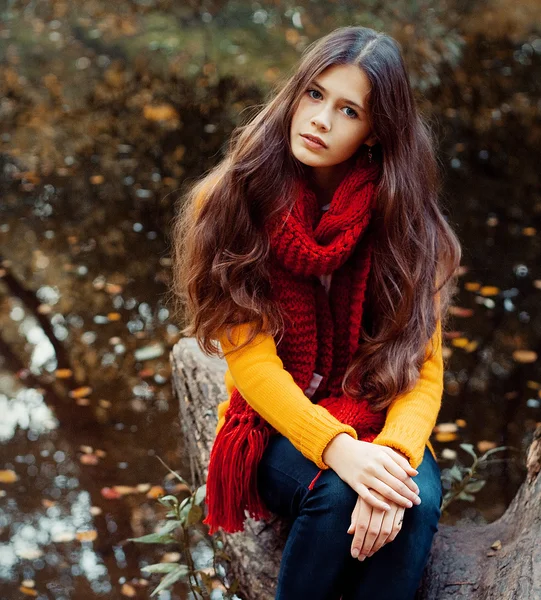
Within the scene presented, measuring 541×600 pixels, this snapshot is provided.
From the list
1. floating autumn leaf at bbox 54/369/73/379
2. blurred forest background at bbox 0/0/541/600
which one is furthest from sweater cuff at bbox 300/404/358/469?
floating autumn leaf at bbox 54/369/73/379

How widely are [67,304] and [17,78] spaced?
473 cm

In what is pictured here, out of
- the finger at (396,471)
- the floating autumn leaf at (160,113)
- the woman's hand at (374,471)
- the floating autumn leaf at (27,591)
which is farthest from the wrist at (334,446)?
the floating autumn leaf at (160,113)

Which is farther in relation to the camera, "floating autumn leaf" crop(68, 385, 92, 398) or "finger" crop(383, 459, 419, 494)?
"floating autumn leaf" crop(68, 385, 92, 398)

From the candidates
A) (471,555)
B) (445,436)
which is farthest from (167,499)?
(445,436)

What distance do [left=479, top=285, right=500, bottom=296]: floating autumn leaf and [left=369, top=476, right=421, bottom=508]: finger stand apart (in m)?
2.81

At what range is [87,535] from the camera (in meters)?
2.77

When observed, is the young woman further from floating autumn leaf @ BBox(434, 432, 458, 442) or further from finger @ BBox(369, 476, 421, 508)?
floating autumn leaf @ BBox(434, 432, 458, 442)

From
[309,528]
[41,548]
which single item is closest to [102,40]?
[41,548]

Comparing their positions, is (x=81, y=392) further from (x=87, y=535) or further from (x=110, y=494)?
(x=87, y=535)

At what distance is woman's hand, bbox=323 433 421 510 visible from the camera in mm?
1599

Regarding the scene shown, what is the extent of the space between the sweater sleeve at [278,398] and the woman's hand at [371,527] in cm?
15

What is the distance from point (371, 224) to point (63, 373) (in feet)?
7.25

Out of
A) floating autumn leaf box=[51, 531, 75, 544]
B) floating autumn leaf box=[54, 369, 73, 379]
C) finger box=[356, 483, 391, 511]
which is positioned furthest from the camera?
floating autumn leaf box=[54, 369, 73, 379]

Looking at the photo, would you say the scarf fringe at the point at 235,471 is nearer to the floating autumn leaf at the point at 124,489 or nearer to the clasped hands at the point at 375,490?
the clasped hands at the point at 375,490
